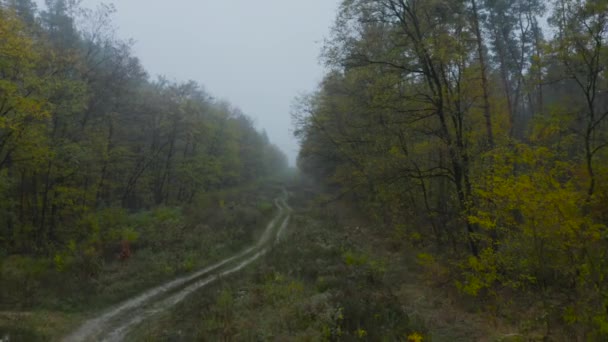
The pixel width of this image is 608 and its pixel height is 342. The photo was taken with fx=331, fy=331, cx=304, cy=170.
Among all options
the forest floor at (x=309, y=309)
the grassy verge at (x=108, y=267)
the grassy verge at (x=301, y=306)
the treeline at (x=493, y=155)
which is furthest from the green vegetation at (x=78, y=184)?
the treeline at (x=493, y=155)

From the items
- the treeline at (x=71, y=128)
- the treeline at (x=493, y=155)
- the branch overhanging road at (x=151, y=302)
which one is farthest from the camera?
the treeline at (x=71, y=128)

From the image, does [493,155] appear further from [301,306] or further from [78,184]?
[78,184]

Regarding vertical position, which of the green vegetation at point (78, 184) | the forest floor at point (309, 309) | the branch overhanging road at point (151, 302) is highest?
the green vegetation at point (78, 184)

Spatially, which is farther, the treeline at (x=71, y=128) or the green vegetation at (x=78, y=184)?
the treeline at (x=71, y=128)

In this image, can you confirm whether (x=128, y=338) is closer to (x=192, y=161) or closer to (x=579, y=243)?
(x=579, y=243)

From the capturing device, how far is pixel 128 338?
9.20 meters

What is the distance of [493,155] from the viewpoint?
932cm

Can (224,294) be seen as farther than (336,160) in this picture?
No

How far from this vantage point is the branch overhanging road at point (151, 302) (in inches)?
375

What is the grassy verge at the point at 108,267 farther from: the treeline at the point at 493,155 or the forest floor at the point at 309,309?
the treeline at the point at 493,155

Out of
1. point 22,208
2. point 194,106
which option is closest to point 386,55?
point 22,208

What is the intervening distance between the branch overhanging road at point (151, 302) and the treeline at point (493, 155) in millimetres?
8138

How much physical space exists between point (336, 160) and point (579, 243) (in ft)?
71.4

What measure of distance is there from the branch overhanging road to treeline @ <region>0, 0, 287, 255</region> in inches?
239
